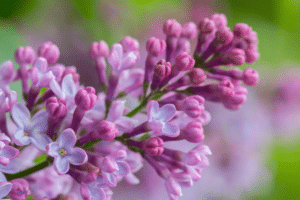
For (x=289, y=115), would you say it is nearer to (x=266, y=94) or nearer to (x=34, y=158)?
(x=266, y=94)

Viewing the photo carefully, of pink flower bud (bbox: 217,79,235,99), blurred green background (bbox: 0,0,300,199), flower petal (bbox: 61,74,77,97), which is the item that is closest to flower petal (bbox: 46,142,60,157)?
flower petal (bbox: 61,74,77,97)

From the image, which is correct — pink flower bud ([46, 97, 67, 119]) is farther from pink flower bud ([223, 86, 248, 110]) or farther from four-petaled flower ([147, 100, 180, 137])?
pink flower bud ([223, 86, 248, 110])

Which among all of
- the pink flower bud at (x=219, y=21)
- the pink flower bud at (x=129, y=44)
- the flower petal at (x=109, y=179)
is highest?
the pink flower bud at (x=219, y=21)

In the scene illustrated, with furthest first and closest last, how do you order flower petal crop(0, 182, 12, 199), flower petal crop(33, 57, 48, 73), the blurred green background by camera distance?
the blurred green background → flower petal crop(33, 57, 48, 73) → flower petal crop(0, 182, 12, 199)

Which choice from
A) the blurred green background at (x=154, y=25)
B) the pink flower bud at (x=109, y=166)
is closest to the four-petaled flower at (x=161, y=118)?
the pink flower bud at (x=109, y=166)

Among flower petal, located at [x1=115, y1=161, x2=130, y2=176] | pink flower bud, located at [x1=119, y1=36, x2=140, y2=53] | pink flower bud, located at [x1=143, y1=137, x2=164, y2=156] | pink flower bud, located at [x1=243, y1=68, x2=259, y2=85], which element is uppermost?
pink flower bud, located at [x1=243, y1=68, x2=259, y2=85]

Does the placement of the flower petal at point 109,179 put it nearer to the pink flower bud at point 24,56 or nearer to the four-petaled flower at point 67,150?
the four-petaled flower at point 67,150
